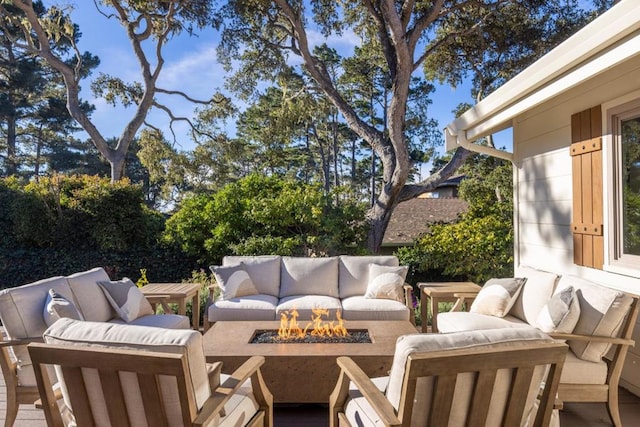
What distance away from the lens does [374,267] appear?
5059 millimetres

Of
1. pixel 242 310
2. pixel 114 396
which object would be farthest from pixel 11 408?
pixel 242 310

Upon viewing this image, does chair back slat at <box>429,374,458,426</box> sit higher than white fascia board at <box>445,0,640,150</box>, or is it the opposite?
white fascia board at <box>445,0,640,150</box>

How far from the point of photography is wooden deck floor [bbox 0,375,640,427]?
2912 mm

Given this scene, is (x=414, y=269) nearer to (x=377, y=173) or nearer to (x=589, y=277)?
(x=589, y=277)

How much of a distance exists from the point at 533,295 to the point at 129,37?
38.7 feet

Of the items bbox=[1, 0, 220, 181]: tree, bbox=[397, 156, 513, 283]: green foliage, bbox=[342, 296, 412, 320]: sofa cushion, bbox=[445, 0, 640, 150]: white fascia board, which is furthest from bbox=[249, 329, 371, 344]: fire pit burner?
bbox=[1, 0, 220, 181]: tree

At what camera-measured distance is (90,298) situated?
3648mm

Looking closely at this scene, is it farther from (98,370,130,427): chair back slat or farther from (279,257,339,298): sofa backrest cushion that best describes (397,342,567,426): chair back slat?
(279,257,339,298): sofa backrest cushion

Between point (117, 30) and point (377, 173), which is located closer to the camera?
point (117, 30)

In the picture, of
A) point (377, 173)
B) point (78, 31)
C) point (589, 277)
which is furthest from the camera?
point (377, 173)

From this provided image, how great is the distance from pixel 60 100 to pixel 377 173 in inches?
622

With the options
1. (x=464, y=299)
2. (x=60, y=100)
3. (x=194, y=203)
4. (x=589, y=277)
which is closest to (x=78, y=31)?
(x=60, y=100)

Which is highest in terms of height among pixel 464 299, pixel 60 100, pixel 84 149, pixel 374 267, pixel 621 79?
pixel 60 100

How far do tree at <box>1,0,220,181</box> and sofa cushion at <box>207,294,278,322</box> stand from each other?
8.21 metres
